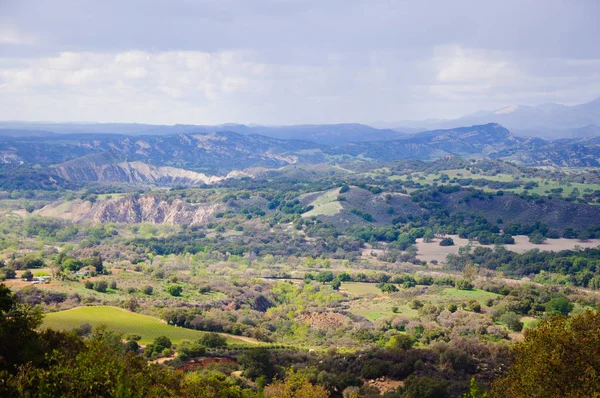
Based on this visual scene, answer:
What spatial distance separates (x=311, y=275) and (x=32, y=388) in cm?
6722

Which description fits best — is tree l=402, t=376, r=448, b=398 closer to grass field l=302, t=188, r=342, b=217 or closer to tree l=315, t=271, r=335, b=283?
tree l=315, t=271, r=335, b=283

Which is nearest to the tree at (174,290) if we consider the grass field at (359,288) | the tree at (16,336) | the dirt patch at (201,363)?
the grass field at (359,288)

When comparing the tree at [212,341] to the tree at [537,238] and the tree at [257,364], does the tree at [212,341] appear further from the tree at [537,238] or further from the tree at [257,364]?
the tree at [537,238]

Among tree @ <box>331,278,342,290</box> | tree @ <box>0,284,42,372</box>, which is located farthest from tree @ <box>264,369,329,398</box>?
tree @ <box>331,278,342,290</box>

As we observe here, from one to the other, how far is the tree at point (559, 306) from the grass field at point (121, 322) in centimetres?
2687

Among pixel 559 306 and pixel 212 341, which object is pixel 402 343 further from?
pixel 559 306

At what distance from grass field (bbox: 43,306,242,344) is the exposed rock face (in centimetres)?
8245

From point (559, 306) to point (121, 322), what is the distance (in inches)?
1470

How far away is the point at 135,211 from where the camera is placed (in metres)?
142

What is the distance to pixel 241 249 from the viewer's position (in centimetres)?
10412

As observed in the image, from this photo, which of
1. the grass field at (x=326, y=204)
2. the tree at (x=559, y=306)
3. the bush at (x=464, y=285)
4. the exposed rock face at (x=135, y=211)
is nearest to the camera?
the tree at (x=559, y=306)

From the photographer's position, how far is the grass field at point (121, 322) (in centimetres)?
4647

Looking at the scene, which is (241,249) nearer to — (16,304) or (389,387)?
(389,387)

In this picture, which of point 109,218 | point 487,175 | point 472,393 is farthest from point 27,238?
point 487,175
